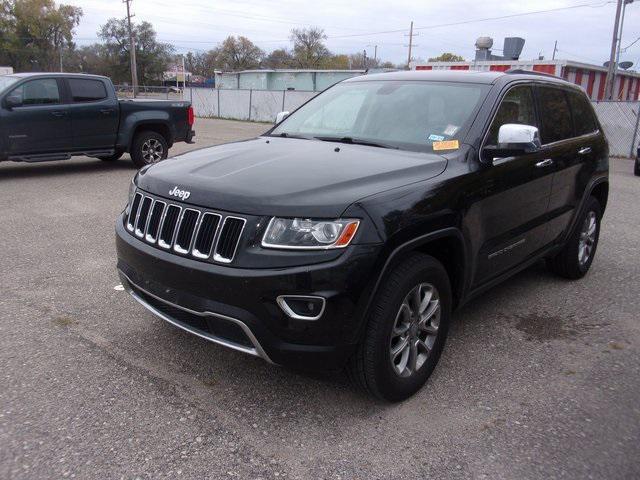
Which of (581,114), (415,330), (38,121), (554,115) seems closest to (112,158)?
(38,121)

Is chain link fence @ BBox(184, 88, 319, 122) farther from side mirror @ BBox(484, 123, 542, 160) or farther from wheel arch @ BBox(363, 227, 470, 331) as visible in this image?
wheel arch @ BBox(363, 227, 470, 331)

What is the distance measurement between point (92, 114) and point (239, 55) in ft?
299

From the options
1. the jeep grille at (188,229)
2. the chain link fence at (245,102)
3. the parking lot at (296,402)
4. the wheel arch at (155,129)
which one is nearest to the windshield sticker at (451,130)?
the parking lot at (296,402)

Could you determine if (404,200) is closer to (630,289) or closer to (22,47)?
(630,289)

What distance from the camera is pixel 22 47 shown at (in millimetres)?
80750

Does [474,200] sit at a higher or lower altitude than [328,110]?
lower

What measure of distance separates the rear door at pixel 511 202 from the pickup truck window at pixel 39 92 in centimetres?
861

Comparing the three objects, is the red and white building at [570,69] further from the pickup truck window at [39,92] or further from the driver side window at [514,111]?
the driver side window at [514,111]

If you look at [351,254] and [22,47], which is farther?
[22,47]

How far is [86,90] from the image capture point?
10.6 m

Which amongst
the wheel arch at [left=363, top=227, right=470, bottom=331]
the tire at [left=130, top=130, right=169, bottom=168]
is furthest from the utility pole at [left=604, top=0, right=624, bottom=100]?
the wheel arch at [left=363, top=227, right=470, bottom=331]

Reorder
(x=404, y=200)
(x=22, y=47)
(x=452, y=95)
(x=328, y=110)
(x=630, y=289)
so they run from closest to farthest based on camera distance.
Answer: (x=404, y=200), (x=452, y=95), (x=328, y=110), (x=630, y=289), (x=22, y=47)

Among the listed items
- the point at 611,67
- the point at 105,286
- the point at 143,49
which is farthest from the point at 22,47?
the point at 105,286

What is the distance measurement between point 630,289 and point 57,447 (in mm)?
4773
